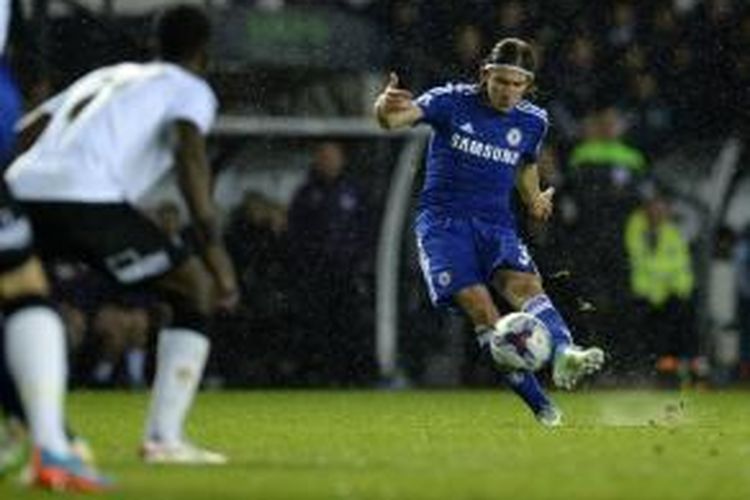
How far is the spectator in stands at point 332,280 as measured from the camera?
70.2 feet

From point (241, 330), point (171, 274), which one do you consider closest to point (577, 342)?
point (241, 330)

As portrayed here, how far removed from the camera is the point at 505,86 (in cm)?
1483

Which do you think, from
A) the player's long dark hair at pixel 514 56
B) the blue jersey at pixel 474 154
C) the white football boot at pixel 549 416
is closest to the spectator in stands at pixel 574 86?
the blue jersey at pixel 474 154

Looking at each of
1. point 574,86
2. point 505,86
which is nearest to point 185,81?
point 505,86

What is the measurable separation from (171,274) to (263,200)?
10.7 m

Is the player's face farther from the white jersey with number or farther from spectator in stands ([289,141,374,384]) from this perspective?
spectator in stands ([289,141,374,384])

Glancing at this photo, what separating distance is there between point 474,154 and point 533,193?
1.69ft

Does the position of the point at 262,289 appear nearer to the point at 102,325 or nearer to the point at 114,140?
the point at 102,325

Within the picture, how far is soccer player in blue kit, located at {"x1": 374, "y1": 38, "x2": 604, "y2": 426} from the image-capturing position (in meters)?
14.8

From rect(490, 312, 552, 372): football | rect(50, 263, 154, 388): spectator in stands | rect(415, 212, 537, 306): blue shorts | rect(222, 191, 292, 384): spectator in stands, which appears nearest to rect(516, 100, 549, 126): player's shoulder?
rect(415, 212, 537, 306): blue shorts

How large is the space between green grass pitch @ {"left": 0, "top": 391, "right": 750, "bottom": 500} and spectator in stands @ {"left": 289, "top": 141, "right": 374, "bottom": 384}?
6.41 ft

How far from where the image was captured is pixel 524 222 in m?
21.4

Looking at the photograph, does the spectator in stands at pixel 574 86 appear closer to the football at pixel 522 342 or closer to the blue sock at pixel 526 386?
the blue sock at pixel 526 386

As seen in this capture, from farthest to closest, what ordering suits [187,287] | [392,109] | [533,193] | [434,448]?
[533,193] → [392,109] → [434,448] → [187,287]
